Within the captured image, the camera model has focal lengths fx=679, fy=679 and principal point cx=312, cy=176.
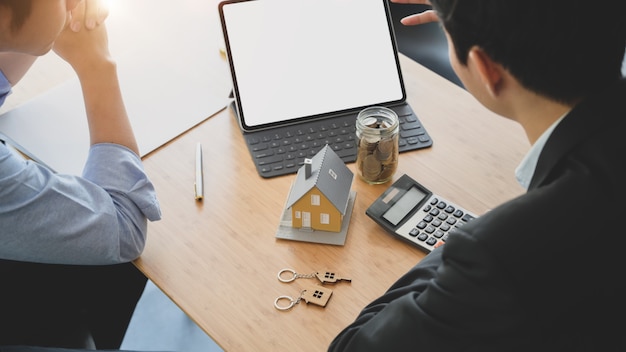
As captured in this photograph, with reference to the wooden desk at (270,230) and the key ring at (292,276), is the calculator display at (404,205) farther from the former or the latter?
the key ring at (292,276)

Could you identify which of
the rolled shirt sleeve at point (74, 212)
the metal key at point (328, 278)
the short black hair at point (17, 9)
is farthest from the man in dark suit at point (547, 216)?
the short black hair at point (17, 9)

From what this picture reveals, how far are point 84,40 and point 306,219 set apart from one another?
1.65ft

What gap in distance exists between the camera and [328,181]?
1.09 m

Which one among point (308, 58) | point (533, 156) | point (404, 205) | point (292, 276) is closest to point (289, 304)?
point (292, 276)

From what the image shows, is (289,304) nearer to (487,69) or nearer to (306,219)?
(306,219)

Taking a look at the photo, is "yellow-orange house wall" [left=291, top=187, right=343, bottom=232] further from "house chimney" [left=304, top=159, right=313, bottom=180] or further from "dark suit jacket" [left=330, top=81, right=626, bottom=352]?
"dark suit jacket" [left=330, top=81, right=626, bottom=352]

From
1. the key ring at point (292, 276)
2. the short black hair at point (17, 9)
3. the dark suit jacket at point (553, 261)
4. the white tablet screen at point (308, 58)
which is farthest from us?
the white tablet screen at point (308, 58)

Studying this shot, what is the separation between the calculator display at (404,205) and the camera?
1103mm

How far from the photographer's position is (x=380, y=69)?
1.32m

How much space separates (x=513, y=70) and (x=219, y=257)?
0.54m

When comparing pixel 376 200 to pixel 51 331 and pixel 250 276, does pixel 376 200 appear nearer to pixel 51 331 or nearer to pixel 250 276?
pixel 250 276

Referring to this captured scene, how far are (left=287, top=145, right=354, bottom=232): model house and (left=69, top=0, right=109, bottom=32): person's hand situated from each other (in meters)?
0.45

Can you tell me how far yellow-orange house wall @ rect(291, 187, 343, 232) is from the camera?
1.07 metres

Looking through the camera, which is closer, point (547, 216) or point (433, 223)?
point (547, 216)
